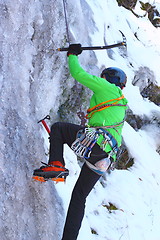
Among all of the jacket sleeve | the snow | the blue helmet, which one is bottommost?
the snow

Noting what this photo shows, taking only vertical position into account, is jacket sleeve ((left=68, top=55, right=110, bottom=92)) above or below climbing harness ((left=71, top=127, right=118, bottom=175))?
above

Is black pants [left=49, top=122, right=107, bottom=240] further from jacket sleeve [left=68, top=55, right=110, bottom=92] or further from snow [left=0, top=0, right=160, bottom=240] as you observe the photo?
jacket sleeve [left=68, top=55, right=110, bottom=92]

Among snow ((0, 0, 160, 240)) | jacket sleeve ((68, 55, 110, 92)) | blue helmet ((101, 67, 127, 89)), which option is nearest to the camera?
snow ((0, 0, 160, 240))

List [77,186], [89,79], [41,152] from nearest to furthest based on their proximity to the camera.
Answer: [89,79]
[77,186]
[41,152]

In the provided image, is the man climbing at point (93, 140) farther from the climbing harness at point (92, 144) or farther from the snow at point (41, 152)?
the snow at point (41, 152)

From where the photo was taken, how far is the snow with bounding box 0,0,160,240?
9.86 feet

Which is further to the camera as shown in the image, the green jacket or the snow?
the green jacket

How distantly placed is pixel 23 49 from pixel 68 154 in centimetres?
238

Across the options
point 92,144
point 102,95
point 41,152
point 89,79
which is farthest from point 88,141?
point 41,152

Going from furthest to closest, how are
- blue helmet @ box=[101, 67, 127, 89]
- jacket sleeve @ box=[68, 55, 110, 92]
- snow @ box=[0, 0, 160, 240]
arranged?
blue helmet @ box=[101, 67, 127, 89]
jacket sleeve @ box=[68, 55, 110, 92]
snow @ box=[0, 0, 160, 240]

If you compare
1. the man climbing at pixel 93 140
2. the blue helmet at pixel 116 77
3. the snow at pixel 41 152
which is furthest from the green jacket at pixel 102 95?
the snow at pixel 41 152

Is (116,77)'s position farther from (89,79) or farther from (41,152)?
(41,152)

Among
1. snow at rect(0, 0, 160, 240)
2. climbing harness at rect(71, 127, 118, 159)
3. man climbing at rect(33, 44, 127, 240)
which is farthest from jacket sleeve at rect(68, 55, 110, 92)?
snow at rect(0, 0, 160, 240)

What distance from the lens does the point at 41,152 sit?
3682mm
